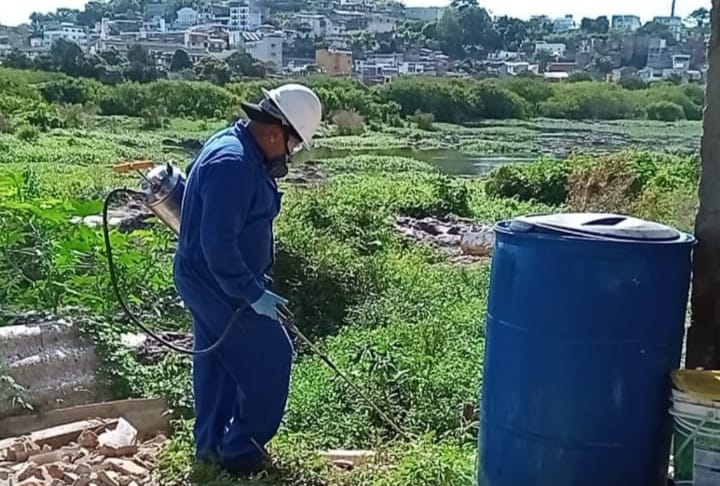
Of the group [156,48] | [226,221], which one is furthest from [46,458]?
[156,48]

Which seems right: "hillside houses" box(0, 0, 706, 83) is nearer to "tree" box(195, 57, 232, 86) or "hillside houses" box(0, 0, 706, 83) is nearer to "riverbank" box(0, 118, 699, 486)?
"tree" box(195, 57, 232, 86)

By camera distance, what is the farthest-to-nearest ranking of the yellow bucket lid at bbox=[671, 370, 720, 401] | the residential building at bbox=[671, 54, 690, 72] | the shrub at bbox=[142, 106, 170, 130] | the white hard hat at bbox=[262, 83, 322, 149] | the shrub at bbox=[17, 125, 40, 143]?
1. the residential building at bbox=[671, 54, 690, 72]
2. the shrub at bbox=[142, 106, 170, 130]
3. the shrub at bbox=[17, 125, 40, 143]
4. the white hard hat at bbox=[262, 83, 322, 149]
5. the yellow bucket lid at bbox=[671, 370, 720, 401]

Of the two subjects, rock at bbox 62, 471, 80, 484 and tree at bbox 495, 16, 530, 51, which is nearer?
rock at bbox 62, 471, 80, 484

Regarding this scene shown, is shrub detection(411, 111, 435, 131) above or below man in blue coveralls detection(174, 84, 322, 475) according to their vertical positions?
below

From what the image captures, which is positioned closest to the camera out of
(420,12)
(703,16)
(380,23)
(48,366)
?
(703,16)

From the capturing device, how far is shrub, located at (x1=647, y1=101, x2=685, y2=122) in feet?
114

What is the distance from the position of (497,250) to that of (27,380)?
293cm

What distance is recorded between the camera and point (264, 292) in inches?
141

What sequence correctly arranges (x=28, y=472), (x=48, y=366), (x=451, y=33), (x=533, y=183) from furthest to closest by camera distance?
(x=451, y=33)
(x=533, y=183)
(x=48, y=366)
(x=28, y=472)

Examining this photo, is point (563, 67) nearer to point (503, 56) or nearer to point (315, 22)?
point (503, 56)

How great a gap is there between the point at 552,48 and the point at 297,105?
4782 cm

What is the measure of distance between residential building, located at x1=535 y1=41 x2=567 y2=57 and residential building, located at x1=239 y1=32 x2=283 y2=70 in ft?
41.1

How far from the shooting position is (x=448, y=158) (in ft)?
90.9

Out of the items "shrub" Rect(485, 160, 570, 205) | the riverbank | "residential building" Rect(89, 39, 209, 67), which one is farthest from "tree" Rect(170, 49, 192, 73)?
the riverbank
